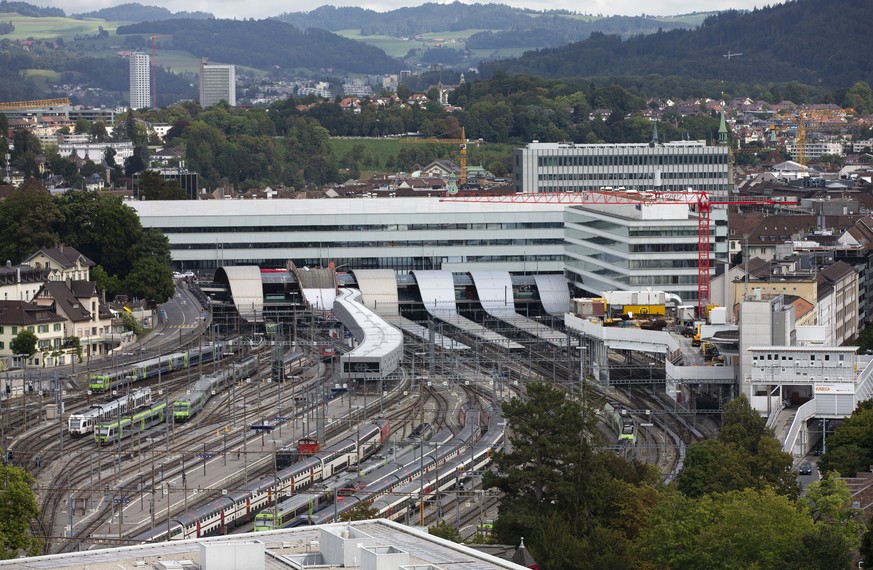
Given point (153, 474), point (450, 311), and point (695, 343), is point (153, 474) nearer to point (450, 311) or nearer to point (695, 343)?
point (695, 343)

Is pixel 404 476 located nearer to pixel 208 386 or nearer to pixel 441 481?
pixel 441 481

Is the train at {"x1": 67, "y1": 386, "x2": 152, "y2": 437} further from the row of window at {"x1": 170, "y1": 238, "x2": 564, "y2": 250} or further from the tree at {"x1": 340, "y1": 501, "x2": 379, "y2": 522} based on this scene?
the row of window at {"x1": 170, "y1": 238, "x2": 564, "y2": 250}

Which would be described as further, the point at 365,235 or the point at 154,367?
the point at 365,235

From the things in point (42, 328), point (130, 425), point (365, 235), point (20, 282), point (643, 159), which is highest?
point (643, 159)

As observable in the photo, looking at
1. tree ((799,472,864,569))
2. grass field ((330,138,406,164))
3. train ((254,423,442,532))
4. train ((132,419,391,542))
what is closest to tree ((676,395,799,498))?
tree ((799,472,864,569))

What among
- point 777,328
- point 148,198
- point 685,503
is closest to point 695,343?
point 777,328

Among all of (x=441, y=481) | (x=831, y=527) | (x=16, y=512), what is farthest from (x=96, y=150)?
(x=831, y=527)
